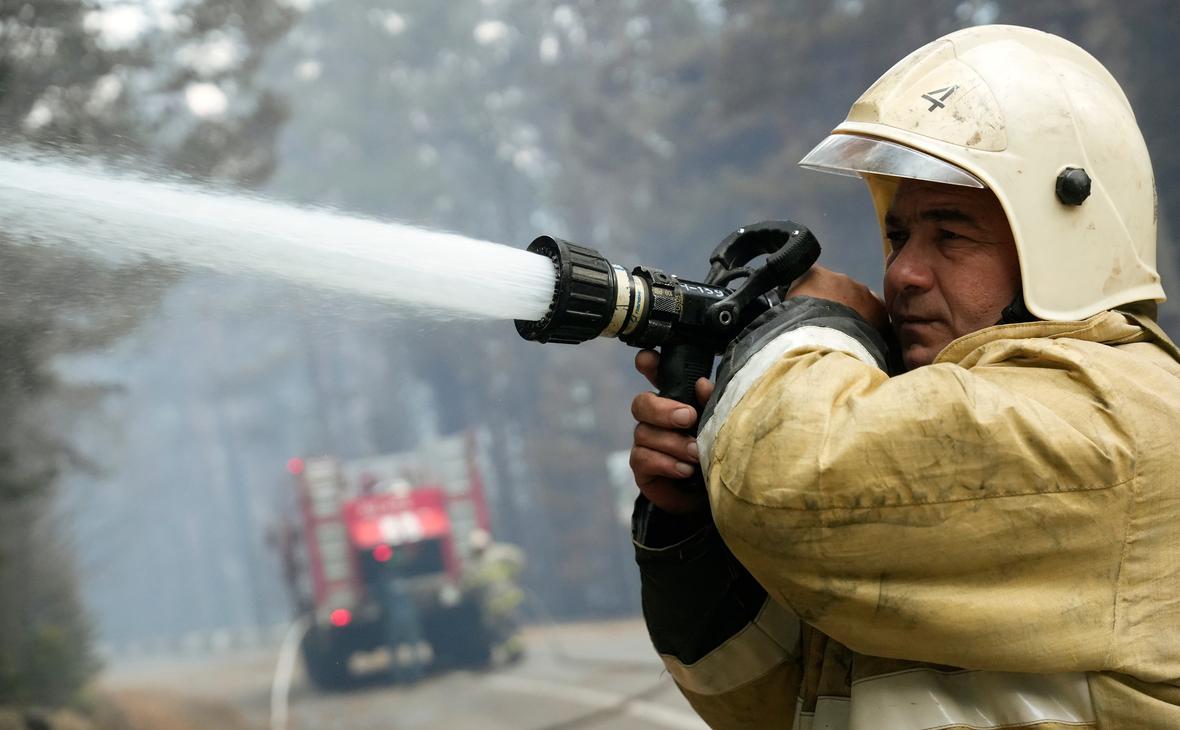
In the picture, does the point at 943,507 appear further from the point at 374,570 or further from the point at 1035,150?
the point at 374,570

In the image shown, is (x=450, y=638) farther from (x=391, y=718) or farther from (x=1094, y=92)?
(x=1094, y=92)

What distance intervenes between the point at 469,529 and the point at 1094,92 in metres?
10.3

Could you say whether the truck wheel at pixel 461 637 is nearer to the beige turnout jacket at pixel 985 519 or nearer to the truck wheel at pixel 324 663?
the truck wheel at pixel 324 663

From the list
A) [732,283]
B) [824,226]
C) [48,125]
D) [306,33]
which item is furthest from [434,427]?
[732,283]

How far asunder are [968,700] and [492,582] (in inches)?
365

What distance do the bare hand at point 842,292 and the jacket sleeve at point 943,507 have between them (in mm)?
286

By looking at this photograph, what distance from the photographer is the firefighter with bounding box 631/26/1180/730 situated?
107 centimetres

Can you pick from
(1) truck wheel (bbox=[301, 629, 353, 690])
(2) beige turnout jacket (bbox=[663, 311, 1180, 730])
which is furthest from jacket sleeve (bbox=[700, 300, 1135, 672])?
(1) truck wheel (bbox=[301, 629, 353, 690])

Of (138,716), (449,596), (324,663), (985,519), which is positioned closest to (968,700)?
(985,519)

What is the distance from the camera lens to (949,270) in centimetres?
141

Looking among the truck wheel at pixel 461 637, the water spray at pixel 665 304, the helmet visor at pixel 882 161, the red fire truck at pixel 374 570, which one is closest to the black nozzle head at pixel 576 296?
the water spray at pixel 665 304

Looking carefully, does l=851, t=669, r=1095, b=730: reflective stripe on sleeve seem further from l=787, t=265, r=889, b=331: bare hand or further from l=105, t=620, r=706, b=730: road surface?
l=105, t=620, r=706, b=730: road surface

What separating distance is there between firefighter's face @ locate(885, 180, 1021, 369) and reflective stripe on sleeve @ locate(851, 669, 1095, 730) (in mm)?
442

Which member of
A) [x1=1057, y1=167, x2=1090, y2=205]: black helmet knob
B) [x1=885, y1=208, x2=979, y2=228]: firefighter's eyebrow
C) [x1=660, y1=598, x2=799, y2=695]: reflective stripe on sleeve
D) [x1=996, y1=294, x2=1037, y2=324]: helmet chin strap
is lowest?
[x1=660, y1=598, x2=799, y2=695]: reflective stripe on sleeve
